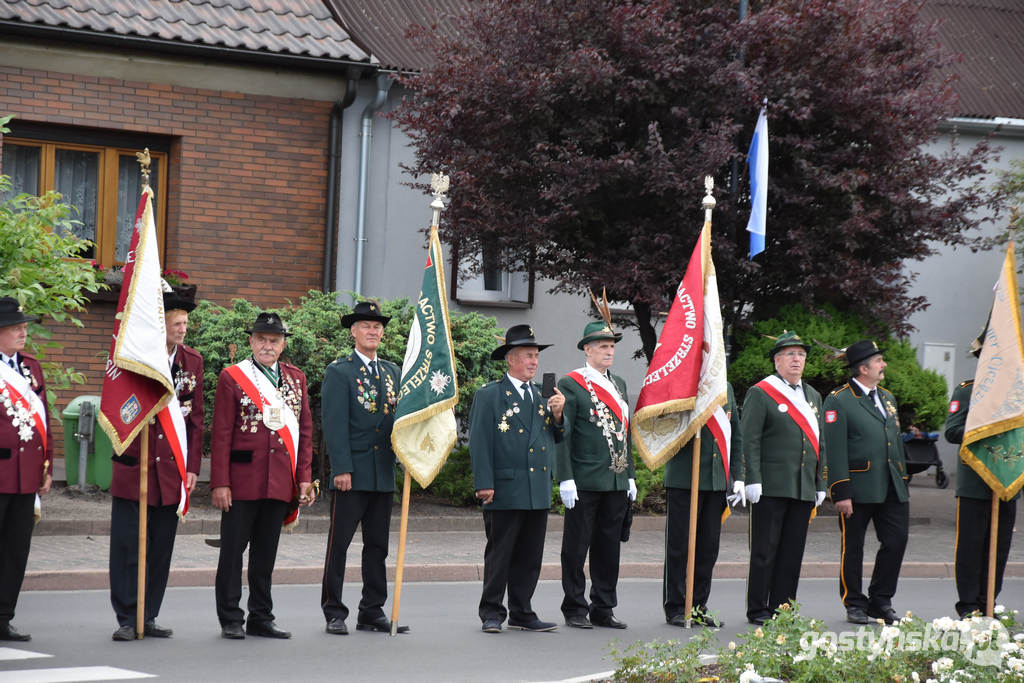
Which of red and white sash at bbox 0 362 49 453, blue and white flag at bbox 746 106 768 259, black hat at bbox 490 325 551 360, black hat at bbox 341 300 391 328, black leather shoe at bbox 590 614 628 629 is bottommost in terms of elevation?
black leather shoe at bbox 590 614 628 629

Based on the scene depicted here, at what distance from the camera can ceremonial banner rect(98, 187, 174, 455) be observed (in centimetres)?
823

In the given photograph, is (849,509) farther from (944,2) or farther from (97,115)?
(944,2)

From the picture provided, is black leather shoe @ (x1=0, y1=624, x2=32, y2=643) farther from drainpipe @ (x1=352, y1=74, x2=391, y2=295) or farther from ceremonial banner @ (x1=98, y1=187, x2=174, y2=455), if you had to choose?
drainpipe @ (x1=352, y1=74, x2=391, y2=295)

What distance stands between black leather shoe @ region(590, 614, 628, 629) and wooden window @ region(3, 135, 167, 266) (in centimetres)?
1065

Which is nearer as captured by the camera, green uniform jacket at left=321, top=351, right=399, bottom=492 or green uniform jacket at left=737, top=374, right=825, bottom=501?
green uniform jacket at left=321, top=351, right=399, bottom=492

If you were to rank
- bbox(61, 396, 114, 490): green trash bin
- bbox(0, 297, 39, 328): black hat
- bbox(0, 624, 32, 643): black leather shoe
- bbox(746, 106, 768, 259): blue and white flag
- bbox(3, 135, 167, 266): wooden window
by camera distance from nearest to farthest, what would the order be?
bbox(0, 624, 32, 643): black leather shoe, bbox(0, 297, 39, 328): black hat, bbox(61, 396, 114, 490): green trash bin, bbox(746, 106, 768, 259): blue and white flag, bbox(3, 135, 167, 266): wooden window

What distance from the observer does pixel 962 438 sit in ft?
32.6

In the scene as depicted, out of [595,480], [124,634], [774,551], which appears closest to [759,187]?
[774,551]

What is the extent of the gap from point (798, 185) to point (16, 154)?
1026cm

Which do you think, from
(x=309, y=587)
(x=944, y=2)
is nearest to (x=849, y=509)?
(x=309, y=587)

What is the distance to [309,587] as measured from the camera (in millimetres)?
11000

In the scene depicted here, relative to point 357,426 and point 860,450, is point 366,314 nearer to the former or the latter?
point 357,426

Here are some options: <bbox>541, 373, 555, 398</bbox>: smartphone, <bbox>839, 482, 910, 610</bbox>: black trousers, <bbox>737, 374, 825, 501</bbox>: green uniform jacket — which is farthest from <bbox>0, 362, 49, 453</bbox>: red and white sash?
<bbox>839, 482, 910, 610</bbox>: black trousers

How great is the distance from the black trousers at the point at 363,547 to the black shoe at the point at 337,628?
4 centimetres
